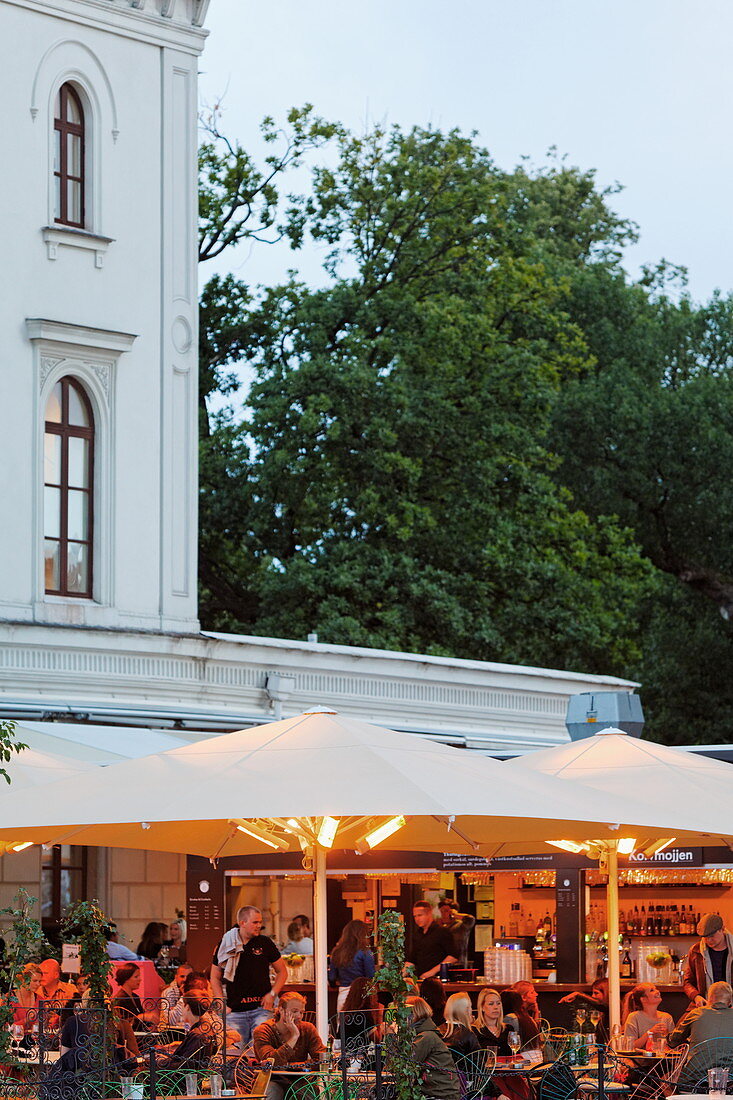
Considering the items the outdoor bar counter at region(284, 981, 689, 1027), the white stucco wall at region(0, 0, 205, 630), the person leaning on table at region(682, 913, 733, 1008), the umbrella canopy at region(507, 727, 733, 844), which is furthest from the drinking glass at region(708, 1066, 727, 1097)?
the white stucco wall at region(0, 0, 205, 630)

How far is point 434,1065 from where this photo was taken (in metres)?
11.7

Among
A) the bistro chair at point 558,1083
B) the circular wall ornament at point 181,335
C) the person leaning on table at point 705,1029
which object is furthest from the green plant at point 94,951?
A: the circular wall ornament at point 181,335

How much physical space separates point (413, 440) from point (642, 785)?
18.6m

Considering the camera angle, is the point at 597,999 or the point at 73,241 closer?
the point at 597,999

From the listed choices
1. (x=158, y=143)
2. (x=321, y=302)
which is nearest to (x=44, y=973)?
(x=158, y=143)

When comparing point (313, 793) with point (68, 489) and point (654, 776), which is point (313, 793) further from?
point (68, 489)

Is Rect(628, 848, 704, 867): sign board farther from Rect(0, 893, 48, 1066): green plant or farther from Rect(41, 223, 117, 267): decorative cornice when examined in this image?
Rect(0, 893, 48, 1066): green plant

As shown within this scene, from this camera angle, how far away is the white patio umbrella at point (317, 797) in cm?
1225

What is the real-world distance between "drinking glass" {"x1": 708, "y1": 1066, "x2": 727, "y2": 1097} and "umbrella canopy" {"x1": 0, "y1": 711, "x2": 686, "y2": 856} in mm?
1773

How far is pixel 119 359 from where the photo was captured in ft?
76.2

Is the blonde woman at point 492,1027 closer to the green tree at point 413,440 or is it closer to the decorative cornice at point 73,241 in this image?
the decorative cornice at point 73,241

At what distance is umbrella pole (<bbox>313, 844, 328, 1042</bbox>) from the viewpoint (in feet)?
43.4

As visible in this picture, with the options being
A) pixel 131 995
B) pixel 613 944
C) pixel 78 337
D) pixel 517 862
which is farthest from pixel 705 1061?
pixel 78 337

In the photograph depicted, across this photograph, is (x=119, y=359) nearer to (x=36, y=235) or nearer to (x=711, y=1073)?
(x=36, y=235)
